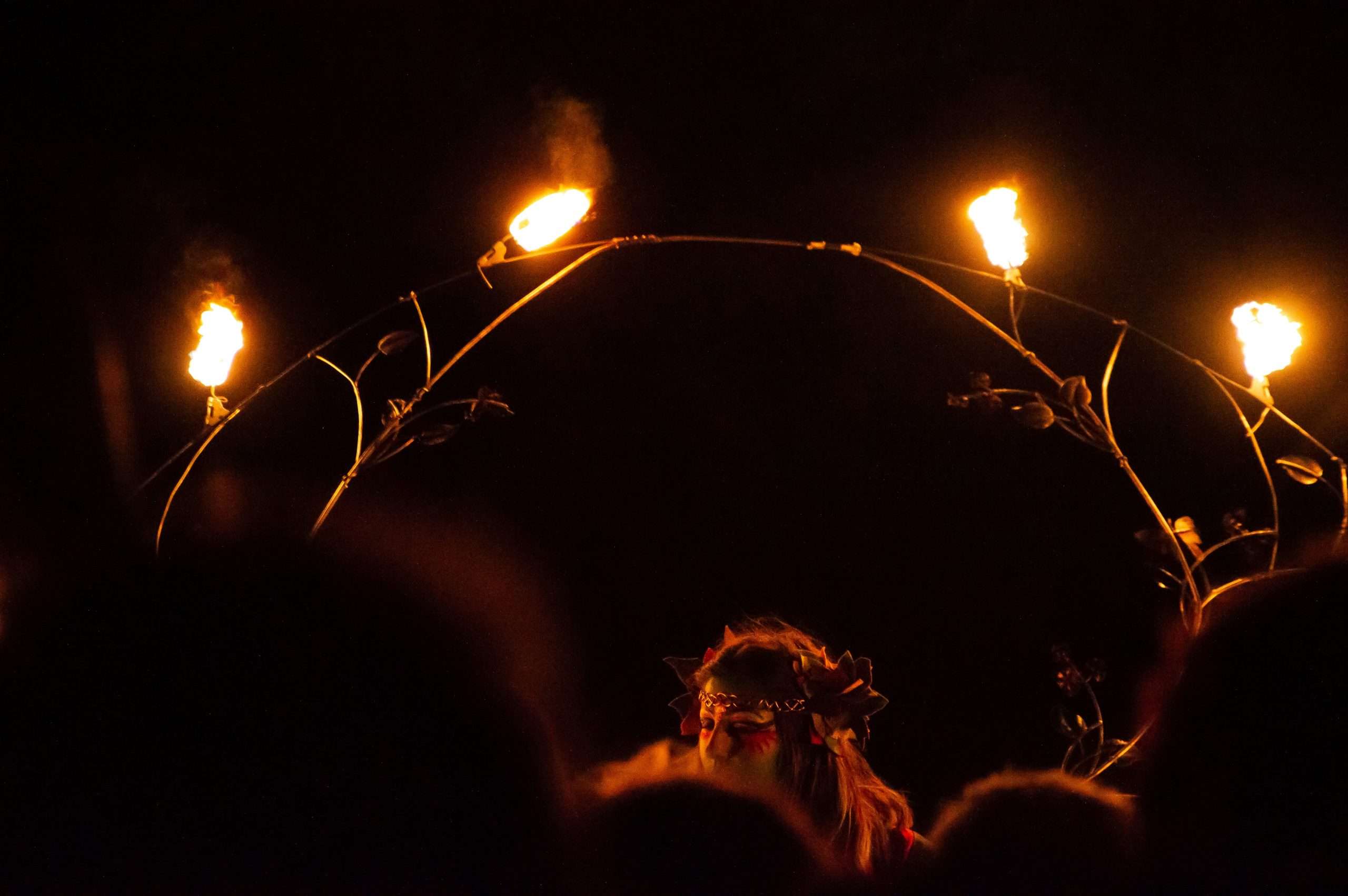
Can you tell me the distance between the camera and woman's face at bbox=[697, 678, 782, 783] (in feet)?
9.00

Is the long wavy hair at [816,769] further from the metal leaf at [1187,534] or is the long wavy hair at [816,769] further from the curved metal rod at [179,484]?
the curved metal rod at [179,484]

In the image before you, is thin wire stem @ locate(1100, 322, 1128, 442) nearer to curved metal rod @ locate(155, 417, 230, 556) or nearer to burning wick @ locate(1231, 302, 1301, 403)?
burning wick @ locate(1231, 302, 1301, 403)

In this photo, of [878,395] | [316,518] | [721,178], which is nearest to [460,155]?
[721,178]

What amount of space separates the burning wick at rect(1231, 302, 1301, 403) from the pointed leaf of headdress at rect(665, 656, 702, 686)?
173cm

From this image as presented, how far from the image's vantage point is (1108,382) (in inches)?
124

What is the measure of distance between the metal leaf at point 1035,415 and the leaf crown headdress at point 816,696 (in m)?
0.82

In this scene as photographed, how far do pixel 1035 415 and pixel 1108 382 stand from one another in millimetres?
355

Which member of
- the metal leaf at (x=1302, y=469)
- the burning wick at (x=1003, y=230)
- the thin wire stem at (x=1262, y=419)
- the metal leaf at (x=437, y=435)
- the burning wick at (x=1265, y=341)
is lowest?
the metal leaf at (x=437, y=435)

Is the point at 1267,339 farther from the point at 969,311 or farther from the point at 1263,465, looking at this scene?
the point at 969,311

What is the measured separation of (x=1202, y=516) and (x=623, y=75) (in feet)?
7.12

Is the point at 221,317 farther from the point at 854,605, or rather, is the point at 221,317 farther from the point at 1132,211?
the point at 1132,211

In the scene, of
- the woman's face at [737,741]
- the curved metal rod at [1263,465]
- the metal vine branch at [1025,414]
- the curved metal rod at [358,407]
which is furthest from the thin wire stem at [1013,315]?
the curved metal rod at [358,407]

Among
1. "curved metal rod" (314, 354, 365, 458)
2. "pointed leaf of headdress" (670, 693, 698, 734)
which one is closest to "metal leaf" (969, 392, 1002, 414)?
"pointed leaf of headdress" (670, 693, 698, 734)

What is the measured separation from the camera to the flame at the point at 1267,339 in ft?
9.43
